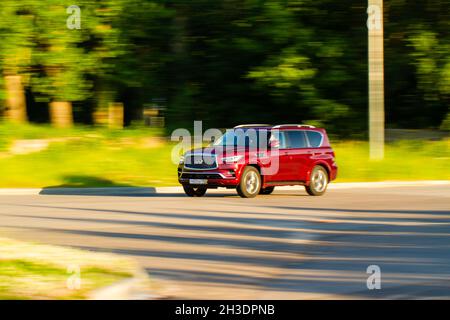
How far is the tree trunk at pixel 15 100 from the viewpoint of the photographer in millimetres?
38719

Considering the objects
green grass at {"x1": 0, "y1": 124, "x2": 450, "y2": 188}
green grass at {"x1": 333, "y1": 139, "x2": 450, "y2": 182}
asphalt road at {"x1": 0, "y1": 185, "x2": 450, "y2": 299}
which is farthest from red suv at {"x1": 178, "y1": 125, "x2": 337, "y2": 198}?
green grass at {"x1": 333, "y1": 139, "x2": 450, "y2": 182}

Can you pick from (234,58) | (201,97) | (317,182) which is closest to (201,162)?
(317,182)

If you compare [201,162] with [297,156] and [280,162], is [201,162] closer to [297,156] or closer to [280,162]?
[280,162]

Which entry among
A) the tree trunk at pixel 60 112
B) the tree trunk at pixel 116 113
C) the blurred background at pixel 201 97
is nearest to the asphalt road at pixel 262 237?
the blurred background at pixel 201 97

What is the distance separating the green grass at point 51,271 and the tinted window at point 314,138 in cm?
1295

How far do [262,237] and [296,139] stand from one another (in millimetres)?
9395

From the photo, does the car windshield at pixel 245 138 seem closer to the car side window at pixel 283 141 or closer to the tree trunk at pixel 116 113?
the car side window at pixel 283 141

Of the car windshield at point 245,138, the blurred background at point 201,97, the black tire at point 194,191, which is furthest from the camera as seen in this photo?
the black tire at point 194,191

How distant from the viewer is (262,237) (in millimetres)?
15805

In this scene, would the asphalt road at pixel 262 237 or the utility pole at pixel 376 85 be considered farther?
the utility pole at pixel 376 85

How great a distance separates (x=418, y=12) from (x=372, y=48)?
8.02 m

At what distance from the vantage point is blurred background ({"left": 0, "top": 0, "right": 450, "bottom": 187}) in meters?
34.7

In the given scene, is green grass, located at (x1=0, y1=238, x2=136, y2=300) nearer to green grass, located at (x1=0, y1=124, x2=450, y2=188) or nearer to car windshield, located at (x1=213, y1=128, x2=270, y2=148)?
car windshield, located at (x1=213, y1=128, x2=270, y2=148)

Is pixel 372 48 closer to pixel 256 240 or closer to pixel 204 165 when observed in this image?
pixel 204 165
